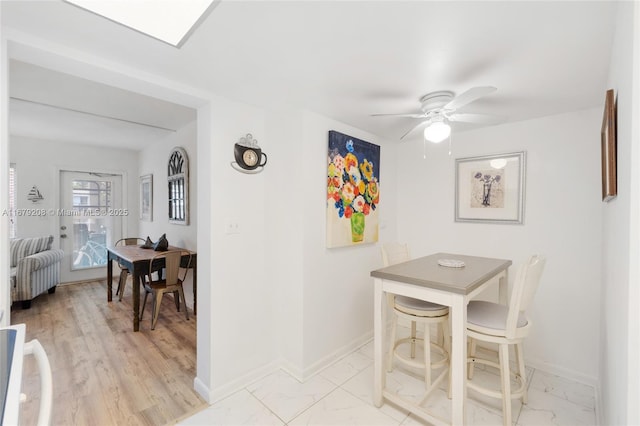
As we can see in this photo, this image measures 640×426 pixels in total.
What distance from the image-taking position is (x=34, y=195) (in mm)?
4441

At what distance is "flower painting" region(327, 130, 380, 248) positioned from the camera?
2454 mm

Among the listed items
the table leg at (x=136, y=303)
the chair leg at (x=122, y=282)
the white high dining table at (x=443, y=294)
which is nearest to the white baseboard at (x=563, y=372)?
the white high dining table at (x=443, y=294)

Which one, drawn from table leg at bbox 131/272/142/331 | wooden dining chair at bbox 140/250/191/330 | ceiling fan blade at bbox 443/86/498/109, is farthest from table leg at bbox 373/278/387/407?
table leg at bbox 131/272/142/331

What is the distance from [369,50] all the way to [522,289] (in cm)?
155

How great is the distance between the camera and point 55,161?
4.64 m

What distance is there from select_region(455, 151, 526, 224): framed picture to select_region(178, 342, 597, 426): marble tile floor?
133 centimetres

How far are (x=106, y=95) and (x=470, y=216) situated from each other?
3632 mm

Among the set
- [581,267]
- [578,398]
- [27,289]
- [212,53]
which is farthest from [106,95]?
[578,398]

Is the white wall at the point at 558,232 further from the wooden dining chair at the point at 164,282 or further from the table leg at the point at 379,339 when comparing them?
the wooden dining chair at the point at 164,282

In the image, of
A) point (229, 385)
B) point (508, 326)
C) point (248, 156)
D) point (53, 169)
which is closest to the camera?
point (508, 326)

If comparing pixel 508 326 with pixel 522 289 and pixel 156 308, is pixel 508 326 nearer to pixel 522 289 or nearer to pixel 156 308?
pixel 522 289

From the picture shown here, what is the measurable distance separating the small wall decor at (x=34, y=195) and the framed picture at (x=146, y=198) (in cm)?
135

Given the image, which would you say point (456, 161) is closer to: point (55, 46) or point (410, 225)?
point (410, 225)

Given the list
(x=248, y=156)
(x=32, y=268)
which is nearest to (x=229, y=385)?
(x=248, y=156)
